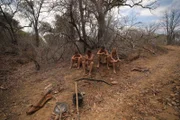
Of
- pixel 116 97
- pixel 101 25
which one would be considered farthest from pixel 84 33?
pixel 116 97

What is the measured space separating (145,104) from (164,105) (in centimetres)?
51

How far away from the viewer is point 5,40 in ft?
39.8

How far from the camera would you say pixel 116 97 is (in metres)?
3.92

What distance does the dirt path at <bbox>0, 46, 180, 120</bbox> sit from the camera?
322 centimetres

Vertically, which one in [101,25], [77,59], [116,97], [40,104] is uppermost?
[101,25]

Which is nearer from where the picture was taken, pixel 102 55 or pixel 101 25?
pixel 102 55

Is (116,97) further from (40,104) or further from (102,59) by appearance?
(40,104)

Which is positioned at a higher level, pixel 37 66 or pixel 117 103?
pixel 37 66

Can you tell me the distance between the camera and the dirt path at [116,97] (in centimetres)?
322

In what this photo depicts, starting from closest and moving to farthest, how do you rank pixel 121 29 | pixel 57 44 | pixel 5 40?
1. pixel 121 29
2. pixel 57 44
3. pixel 5 40

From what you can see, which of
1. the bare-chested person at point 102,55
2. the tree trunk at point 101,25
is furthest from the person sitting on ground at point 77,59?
the tree trunk at point 101,25

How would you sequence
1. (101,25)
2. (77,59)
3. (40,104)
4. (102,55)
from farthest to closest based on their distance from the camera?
1. (101,25)
2. (77,59)
3. (102,55)
4. (40,104)

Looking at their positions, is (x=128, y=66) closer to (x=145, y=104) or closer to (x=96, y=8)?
(x=145, y=104)

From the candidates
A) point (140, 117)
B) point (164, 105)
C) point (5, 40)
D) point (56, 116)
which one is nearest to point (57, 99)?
point (56, 116)
